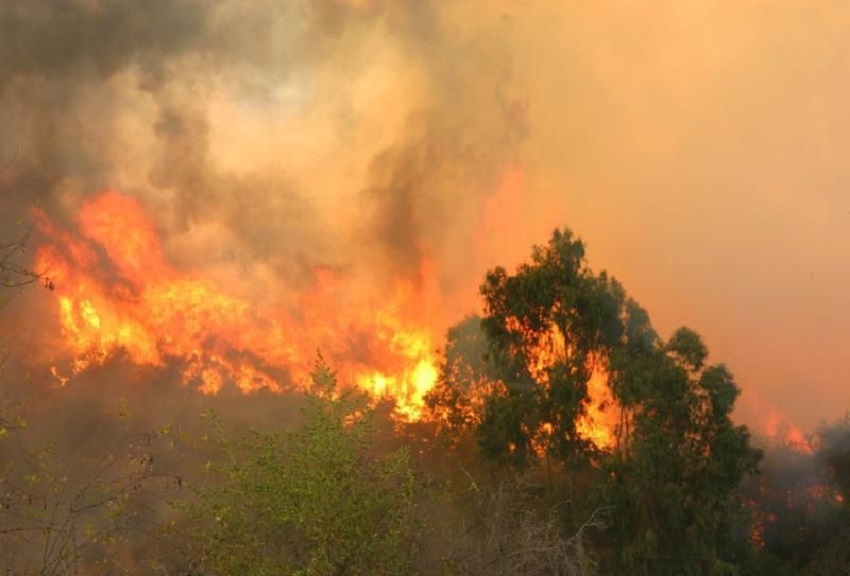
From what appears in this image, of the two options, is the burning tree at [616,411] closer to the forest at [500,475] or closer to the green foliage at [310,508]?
the forest at [500,475]

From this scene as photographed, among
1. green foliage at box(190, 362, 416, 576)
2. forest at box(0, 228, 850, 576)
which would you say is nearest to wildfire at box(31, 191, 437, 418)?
forest at box(0, 228, 850, 576)

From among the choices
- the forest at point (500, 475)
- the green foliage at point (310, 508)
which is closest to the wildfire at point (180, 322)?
the forest at point (500, 475)

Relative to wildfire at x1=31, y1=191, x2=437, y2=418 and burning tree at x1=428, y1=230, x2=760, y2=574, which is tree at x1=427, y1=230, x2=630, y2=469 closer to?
burning tree at x1=428, y1=230, x2=760, y2=574

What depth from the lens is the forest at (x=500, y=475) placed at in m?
16.0

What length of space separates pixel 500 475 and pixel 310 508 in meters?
21.0

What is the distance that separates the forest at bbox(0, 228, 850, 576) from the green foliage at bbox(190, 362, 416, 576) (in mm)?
48

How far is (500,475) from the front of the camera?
36219mm

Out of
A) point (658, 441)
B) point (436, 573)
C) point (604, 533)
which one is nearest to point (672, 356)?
point (658, 441)

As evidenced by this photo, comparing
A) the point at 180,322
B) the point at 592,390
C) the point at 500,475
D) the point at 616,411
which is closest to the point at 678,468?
the point at 616,411

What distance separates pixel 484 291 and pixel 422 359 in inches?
925

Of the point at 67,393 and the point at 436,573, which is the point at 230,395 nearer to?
the point at 67,393

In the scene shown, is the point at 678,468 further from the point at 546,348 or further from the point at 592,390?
the point at 546,348

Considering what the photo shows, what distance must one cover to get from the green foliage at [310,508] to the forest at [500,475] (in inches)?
1.9

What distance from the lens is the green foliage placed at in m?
16.4
